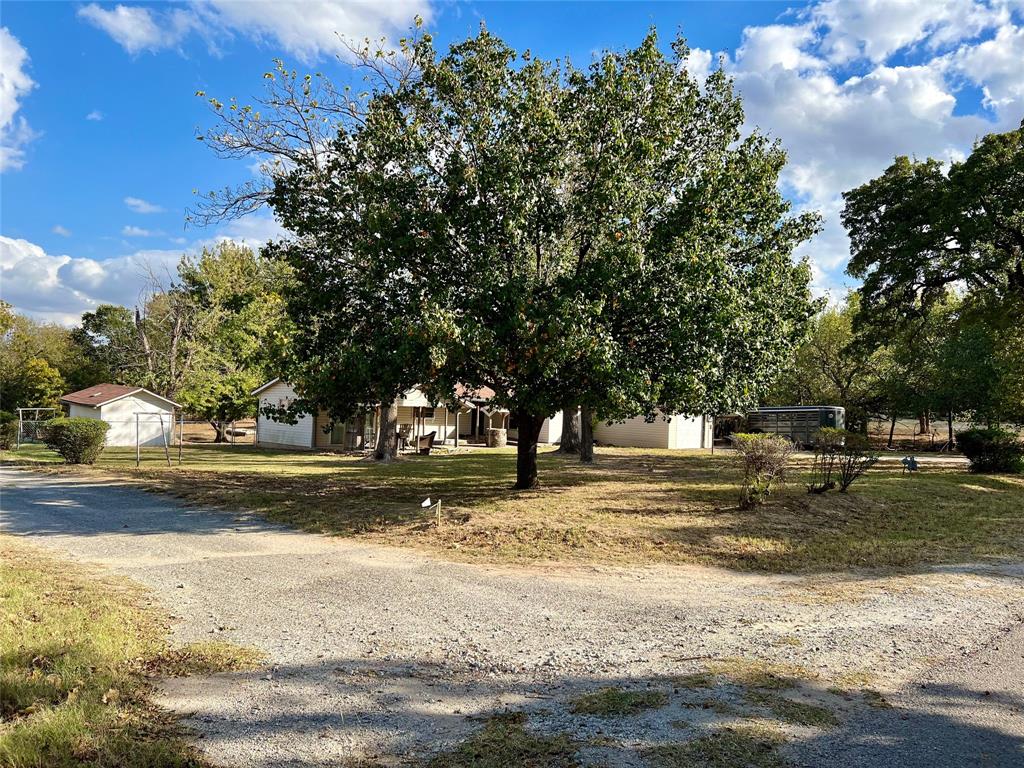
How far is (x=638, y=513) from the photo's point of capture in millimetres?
12078

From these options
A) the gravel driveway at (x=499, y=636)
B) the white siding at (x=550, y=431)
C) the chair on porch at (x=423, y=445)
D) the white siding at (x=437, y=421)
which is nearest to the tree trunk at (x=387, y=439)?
the chair on porch at (x=423, y=445)

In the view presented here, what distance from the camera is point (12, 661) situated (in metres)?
4.58

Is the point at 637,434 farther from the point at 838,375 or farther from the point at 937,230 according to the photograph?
the point at 937,230

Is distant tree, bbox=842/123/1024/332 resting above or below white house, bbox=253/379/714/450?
above

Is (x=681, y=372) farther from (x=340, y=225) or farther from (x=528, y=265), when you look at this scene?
(x=340, y=225)

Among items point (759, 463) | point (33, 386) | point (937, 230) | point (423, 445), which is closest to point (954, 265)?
point (937, 230)

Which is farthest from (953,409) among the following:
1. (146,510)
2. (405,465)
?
Result: (146,510)

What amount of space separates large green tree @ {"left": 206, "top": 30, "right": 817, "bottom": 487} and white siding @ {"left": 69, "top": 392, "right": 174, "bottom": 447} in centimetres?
2254

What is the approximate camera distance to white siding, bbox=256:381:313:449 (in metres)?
31.6

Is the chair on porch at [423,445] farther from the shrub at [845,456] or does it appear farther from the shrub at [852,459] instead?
the shrub at [852,459]

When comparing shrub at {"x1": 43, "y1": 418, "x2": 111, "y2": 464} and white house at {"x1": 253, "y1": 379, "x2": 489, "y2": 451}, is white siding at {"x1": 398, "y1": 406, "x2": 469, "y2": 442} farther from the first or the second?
shrub at {"x1": 43, "y1": 418, "x2": 111, "y2": 464}

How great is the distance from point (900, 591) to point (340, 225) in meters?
11.1

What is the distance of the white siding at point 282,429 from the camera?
104ft

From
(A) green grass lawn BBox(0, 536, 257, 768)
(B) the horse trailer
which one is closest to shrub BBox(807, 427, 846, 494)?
(A) green grass lawn BBox(0, 536, 257, 768)
